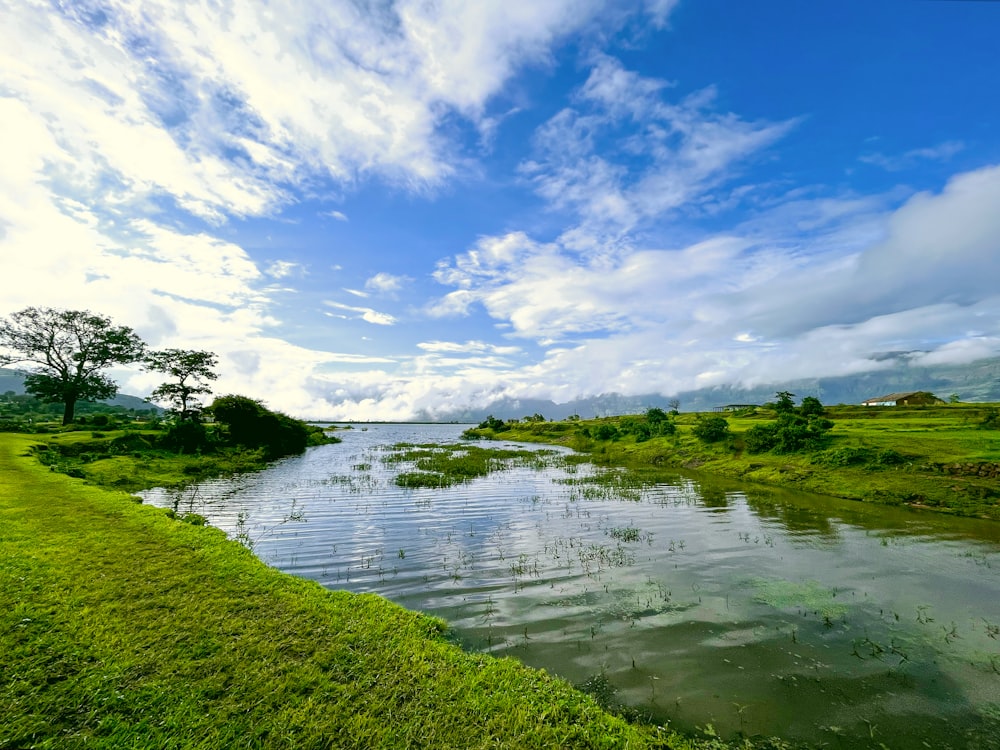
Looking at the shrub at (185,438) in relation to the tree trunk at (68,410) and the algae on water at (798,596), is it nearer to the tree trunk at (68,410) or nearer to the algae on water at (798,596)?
the tree trunk at (68,410)

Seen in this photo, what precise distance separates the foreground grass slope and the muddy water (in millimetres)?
1728

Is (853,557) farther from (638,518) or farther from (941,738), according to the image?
(941,738)

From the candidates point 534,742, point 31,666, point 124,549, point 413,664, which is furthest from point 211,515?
point 534,742

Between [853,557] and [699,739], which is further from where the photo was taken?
[853,557]

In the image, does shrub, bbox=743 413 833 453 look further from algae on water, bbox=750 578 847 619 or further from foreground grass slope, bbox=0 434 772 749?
foreground grass slope, bbox=0 434 772 749

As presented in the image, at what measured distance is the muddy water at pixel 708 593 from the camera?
26.4 feet

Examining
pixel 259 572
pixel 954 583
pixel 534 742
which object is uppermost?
pixel 259 572

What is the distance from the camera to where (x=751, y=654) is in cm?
965

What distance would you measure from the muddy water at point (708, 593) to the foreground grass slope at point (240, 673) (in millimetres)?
1728

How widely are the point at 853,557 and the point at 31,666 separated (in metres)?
24.2

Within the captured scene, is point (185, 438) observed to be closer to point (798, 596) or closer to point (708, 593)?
Answer: point (708, 593)

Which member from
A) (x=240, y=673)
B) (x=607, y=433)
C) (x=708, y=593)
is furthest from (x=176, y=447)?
(x=607, y=433)

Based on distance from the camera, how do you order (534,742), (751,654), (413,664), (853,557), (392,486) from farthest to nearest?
1. (392,486)
2. (853,557)
3. (751,654)
4. (413,664)
5. (534,742)

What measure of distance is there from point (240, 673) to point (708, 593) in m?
12.8
